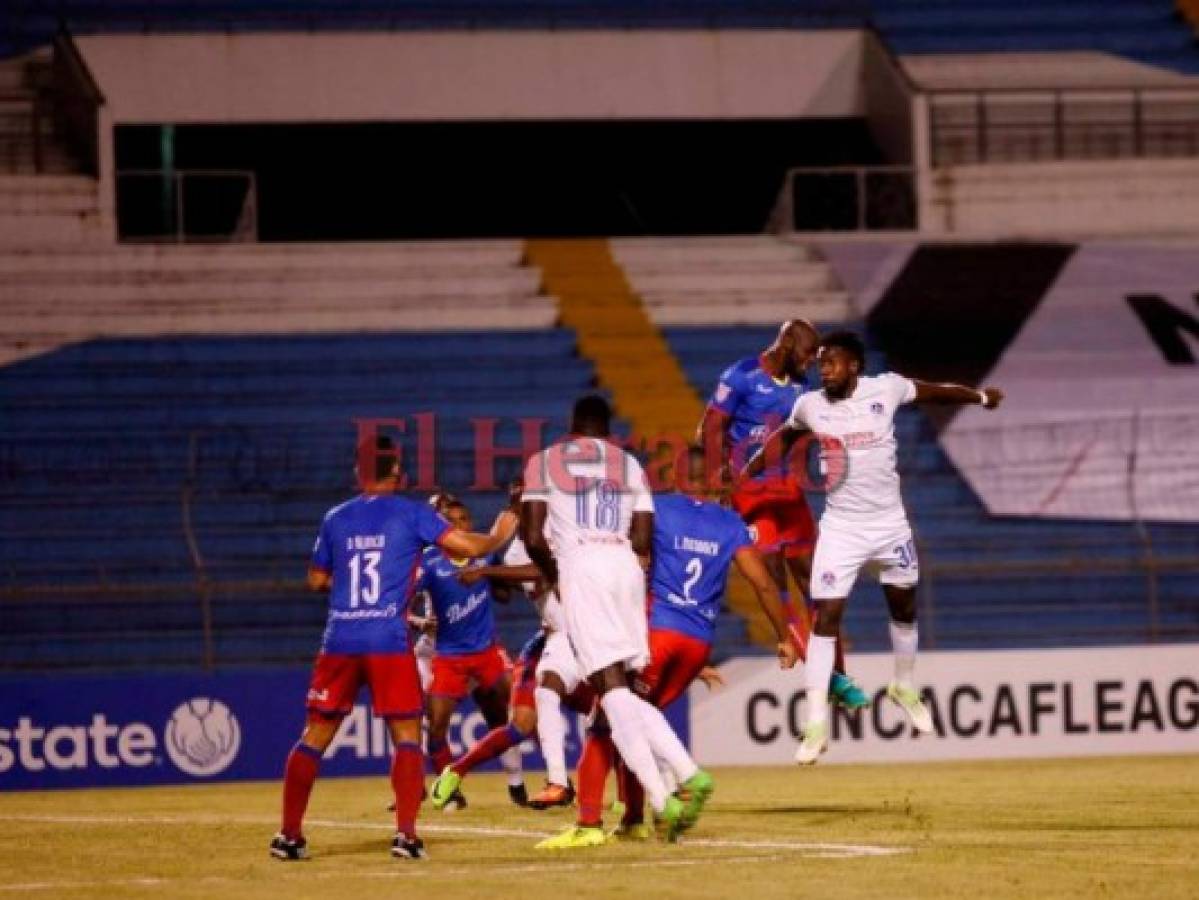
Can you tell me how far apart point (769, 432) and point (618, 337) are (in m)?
16.0

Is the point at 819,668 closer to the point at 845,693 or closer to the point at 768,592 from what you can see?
the point at 845,693

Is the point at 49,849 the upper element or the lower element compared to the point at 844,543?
lower

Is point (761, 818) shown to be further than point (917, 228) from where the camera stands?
No

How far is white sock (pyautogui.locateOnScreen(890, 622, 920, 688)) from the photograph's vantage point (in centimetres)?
1727

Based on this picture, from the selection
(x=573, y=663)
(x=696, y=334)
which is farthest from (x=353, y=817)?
(x=696, y=334)

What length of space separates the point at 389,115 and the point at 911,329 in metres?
7.87

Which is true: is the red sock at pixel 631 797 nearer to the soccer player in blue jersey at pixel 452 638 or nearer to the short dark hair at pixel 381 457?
the short dark hair at pixel 381 457

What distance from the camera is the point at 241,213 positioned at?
33.7 meters

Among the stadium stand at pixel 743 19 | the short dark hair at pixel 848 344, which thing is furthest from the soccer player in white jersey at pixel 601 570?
the stadium stand at pixel 743 19

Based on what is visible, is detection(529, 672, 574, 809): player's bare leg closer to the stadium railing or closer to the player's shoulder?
the player's shoulder

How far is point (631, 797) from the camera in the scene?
14672 mm

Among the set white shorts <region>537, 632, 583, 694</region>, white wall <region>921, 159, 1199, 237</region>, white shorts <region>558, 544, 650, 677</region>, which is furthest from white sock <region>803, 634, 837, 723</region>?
white wall <region>921, 159, 1199, 237</region>

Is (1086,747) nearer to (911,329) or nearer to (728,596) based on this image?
(728,596)

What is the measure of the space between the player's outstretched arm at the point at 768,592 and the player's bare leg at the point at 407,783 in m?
2.42
